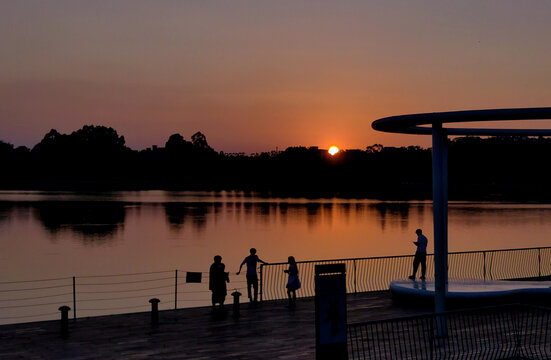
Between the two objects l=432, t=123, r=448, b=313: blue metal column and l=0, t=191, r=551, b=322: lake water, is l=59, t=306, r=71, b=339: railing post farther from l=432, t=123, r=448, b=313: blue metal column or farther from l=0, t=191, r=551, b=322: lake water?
l=0, t=191, r=551, b=322: lake water

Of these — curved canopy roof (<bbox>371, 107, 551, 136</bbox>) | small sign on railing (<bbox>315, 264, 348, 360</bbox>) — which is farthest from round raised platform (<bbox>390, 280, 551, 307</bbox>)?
small sign on railing (<bbox>315, 264, 348, 360</bbox>)

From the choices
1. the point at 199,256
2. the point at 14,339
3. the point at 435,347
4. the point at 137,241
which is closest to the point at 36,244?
the point at 137,241

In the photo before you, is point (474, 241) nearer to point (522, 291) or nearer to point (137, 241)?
point (137, 241)

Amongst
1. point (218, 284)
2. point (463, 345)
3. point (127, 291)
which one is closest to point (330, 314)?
point (463, 345)

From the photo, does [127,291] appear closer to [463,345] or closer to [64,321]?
[64,321]

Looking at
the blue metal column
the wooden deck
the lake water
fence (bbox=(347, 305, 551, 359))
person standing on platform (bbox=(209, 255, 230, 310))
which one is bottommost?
the lake water

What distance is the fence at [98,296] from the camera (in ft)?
121

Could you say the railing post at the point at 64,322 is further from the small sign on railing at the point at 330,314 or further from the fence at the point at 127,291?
the fence at the point at 127,291

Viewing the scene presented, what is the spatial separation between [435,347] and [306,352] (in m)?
3.09

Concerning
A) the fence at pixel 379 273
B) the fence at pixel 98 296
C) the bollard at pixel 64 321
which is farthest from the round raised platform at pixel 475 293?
the fence at pixel 98 296

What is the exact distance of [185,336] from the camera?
1711cm

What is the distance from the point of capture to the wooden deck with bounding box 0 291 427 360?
15195mm

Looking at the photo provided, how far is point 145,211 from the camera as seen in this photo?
410ft

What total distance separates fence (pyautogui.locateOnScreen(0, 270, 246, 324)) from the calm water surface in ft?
12.5
